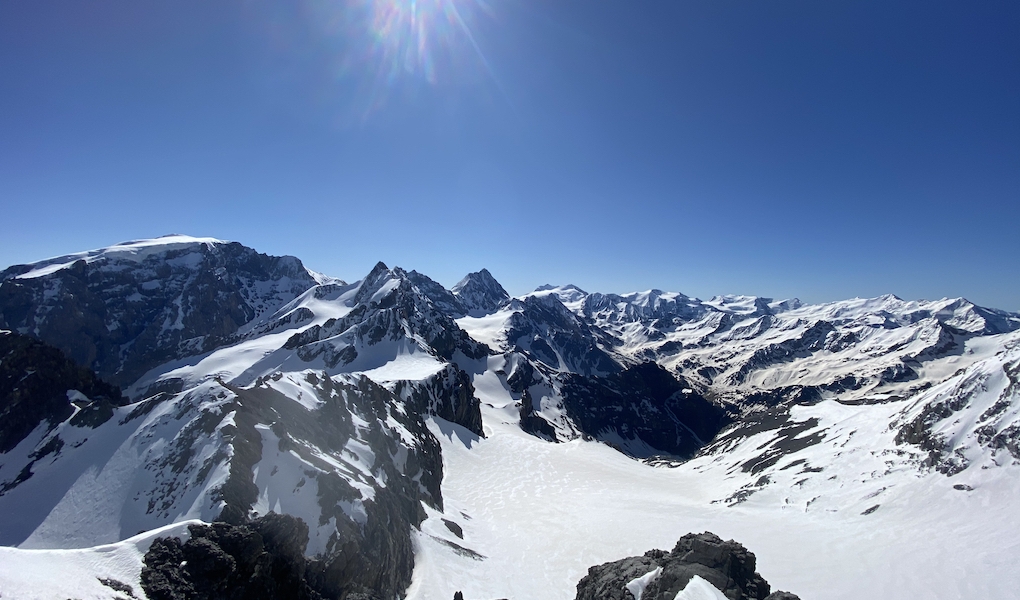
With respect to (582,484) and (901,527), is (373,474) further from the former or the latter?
(901,527)

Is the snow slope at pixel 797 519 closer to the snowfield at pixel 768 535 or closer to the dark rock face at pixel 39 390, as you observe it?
the snowfield at pixel 768 535

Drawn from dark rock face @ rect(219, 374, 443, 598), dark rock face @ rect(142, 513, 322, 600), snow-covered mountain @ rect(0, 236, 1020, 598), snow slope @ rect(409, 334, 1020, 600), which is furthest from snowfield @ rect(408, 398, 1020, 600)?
dark rock face @ rect(142, 513, 322, 600)

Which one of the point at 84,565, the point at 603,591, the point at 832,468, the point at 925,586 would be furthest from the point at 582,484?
the point at 84,565

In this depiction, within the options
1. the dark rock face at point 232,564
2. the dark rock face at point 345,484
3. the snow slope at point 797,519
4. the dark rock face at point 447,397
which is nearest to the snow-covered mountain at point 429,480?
the dark rock face at point 345,484

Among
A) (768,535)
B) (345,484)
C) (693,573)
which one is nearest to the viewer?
(693,573)

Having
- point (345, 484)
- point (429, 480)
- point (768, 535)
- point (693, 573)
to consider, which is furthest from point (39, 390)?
point (768, 535)

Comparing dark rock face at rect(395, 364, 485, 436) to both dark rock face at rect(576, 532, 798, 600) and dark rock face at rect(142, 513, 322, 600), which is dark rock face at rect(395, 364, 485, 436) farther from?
dark rock face at rect(576, 532, 798, 600)

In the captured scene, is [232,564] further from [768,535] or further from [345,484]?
[768,535]
